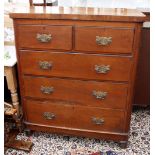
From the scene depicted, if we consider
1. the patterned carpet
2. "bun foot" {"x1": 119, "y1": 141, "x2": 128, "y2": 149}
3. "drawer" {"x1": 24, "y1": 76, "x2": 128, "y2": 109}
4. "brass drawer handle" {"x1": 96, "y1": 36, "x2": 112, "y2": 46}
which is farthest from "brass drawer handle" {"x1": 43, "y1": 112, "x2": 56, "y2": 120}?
"brass drawer handle" {"x1": 96, "y1": 36, "x2": 112, "y2": 46}

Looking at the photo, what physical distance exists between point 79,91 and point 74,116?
9.5 inches

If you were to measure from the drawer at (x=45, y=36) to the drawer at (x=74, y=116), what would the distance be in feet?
1.61

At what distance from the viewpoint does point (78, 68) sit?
158cm

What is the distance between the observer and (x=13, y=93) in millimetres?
1826

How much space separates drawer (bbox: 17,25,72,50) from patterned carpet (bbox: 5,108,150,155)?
86 cm

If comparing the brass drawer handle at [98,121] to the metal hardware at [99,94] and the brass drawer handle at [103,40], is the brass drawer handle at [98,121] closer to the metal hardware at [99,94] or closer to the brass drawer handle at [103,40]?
the metal hardware at [99,94]

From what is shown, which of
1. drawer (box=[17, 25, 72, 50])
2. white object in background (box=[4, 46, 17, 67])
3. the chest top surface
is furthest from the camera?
white object in background (box=[4, 46, 17, 67])

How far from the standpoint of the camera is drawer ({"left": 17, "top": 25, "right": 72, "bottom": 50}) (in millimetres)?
1491

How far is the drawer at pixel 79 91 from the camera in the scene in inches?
63.8

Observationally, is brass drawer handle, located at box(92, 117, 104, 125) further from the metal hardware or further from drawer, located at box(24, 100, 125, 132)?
the metal hardware

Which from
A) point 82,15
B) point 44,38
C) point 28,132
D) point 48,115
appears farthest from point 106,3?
point 28,132

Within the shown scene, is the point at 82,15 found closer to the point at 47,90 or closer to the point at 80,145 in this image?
the point at 47,90
